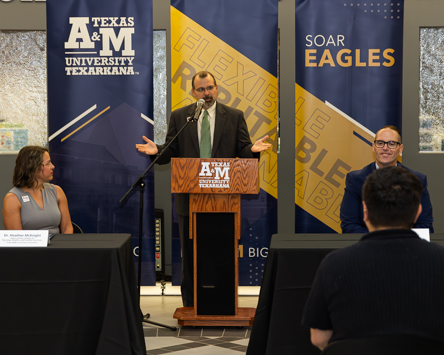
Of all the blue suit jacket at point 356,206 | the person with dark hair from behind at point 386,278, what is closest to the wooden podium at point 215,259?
the blue suit jacket at point 356,206

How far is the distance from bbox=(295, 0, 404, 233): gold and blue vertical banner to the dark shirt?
10.5 ft

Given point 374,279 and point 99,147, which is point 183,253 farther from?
point 374,279

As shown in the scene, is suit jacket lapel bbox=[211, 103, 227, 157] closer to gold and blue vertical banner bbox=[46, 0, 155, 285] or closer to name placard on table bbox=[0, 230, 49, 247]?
gold and blue vertical banner bbox=[46, 0, 155, 285]

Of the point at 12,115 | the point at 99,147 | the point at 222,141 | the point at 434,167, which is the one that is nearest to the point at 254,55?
the point at 222,141

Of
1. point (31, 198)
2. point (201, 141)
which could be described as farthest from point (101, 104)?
point (31, 198)

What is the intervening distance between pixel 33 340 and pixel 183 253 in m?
1.56

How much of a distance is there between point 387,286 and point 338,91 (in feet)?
11.1

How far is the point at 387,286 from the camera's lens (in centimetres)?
130

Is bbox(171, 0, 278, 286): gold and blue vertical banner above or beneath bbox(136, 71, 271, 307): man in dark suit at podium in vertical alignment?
above

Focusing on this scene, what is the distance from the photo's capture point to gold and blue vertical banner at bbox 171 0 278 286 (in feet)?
14.4

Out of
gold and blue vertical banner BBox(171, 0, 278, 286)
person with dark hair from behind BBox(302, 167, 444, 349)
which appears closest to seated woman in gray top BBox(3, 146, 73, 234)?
gold and blue vertical banner BBox(171, 0, 278, 286)

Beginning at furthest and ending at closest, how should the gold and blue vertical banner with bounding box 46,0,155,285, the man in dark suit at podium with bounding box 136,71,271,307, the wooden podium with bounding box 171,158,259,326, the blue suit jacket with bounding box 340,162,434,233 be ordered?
the gold and blue vertical banner with bounding box 46,0,155,285 → the man in dark suit at podium with bounding box 136,71,271,307 → the wooden podium with bounding box 171,158,259,326 → the blue suit jacket with bounding box 340,162,434,233

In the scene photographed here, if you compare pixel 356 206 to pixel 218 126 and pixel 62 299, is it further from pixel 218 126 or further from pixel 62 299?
pixel 62 299

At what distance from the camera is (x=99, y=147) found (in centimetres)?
437
